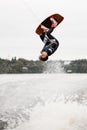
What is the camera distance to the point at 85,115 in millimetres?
22078

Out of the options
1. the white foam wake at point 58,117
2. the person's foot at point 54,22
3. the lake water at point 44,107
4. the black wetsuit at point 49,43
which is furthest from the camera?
the person's foot at point 54,22

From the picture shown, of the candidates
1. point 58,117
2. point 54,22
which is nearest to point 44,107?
point 58,117

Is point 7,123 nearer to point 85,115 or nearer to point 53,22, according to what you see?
point 85,115

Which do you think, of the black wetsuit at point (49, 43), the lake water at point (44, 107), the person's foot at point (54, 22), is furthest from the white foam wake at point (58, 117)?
Answer: the person's foot at point (54, 22)

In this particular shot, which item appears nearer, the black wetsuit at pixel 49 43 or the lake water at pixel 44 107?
the lake water at pixel 44 107

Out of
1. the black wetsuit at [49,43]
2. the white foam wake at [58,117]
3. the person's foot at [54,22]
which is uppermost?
the person's foot at [54,22]

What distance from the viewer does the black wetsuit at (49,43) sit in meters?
24.9

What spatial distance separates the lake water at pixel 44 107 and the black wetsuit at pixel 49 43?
1954 mm

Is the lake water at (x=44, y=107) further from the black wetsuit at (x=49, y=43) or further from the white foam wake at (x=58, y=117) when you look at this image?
the black wetsuit at (x=49, y=43)

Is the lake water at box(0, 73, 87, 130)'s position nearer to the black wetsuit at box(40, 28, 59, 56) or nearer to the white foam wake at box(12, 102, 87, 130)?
the white foam wake at box(12, 102, 87, 130)

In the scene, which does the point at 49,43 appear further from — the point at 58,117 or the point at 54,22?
the point at 58,117

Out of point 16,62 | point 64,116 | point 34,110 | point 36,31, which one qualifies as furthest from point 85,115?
point 16,62

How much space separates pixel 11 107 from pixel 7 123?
1990 mm

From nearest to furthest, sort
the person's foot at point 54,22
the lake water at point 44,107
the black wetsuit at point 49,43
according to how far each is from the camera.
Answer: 1. the lake water at point 44,107
2. the black wetsuit at point 49,43
3. the person's foot at point 54,22
